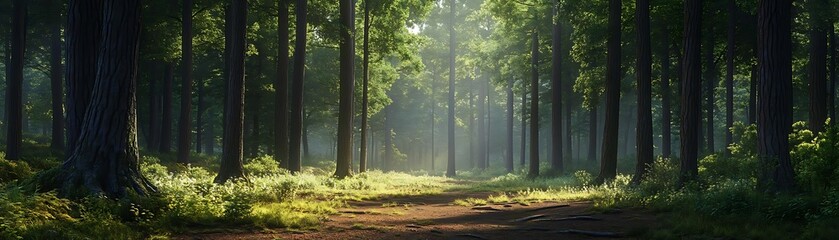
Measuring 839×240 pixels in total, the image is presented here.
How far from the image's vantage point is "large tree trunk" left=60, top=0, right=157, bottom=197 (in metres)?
9.59

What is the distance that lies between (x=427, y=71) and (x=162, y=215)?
52.5 meters

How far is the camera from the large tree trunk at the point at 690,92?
15.4 metres

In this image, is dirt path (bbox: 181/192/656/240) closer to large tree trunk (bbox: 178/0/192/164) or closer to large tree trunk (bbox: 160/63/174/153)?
large tree trunk (bbox: 178/0/192/164)

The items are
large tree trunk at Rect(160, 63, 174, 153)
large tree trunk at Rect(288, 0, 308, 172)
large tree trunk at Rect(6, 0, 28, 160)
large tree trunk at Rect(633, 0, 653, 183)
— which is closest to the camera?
large tree trunk at Rect(633, 0, 653, 183)

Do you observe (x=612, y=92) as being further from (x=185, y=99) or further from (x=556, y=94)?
(x=185, y=99)

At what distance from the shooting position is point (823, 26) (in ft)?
73.9

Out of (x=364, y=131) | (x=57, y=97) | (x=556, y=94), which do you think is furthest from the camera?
(x=57, y=97)

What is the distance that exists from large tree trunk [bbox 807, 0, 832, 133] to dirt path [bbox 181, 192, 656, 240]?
1416 centimetres

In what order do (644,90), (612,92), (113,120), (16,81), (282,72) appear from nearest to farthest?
(113,120), (644,90), (612,92), (16,81), (282,72)

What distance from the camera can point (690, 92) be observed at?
1577 centimetres

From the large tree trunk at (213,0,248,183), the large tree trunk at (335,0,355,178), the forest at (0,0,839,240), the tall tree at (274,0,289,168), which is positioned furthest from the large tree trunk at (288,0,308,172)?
the large tree trunk at (213,0,248,183)

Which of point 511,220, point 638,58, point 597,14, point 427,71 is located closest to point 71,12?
point 511,220

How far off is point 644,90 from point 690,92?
3.30 meters

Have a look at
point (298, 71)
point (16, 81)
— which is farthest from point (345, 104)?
point (16, 81)
